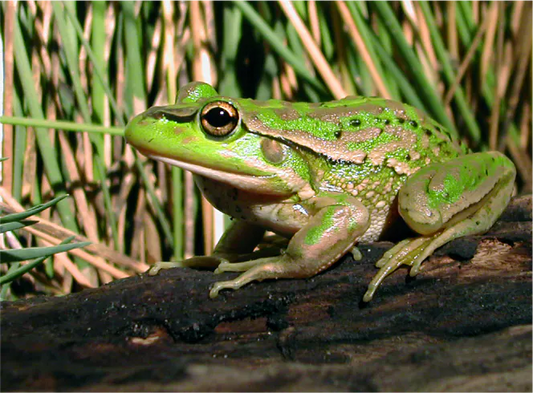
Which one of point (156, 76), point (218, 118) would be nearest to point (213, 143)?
point (218, 118)

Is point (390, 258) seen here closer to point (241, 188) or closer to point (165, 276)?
point (241, 188)

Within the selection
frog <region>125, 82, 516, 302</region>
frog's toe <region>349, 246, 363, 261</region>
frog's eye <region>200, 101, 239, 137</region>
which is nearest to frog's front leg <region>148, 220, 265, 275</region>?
frog <region>125, 82, 516, 302</region>

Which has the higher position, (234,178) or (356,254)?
(234,178)

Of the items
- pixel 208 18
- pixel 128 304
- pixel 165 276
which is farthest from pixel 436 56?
pixel 128 304

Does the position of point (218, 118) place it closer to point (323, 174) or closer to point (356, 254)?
point (323, 174)

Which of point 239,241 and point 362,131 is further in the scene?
point 239,241

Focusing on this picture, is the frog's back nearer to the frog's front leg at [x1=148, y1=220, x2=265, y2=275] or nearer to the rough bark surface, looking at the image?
the rough bark surface
